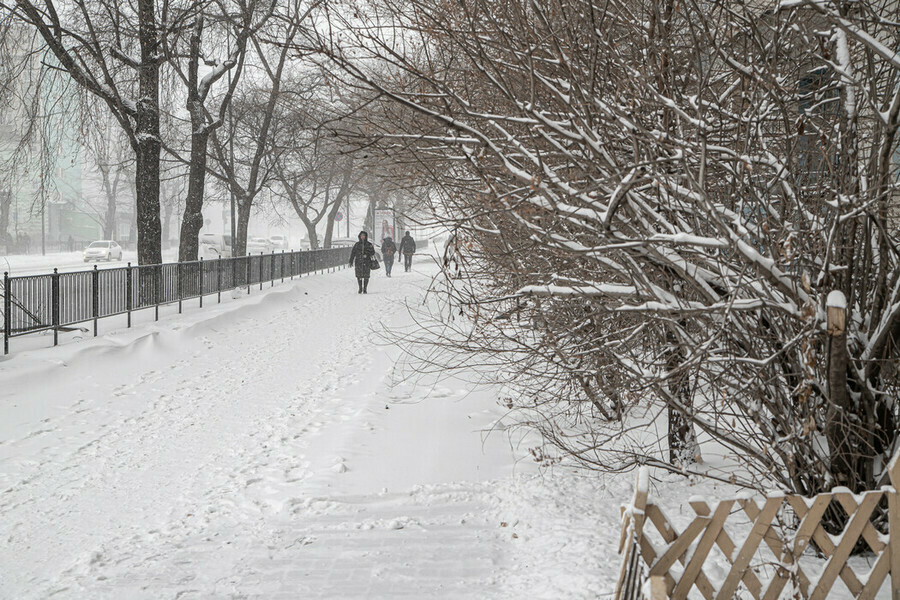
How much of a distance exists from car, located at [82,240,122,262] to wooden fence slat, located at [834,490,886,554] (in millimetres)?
55638

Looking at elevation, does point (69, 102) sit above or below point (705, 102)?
above

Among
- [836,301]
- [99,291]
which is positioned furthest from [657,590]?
[99,291]

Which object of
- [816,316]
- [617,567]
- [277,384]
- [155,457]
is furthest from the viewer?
[277,384]

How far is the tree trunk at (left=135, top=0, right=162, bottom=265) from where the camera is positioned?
18.0 m

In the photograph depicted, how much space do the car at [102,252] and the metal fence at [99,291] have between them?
36668 millimetres

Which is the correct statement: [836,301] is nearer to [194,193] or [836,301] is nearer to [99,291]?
[99,291]

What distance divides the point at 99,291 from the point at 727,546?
1240cm

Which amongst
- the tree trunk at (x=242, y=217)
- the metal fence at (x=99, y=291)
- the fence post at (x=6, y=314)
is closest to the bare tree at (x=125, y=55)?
the metal fence at (x=99, y=291)

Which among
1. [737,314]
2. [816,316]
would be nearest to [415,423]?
[737,314]

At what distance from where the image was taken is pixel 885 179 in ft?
15.2

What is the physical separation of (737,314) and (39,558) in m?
4.41

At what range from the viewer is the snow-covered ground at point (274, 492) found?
→ 5.06 meters

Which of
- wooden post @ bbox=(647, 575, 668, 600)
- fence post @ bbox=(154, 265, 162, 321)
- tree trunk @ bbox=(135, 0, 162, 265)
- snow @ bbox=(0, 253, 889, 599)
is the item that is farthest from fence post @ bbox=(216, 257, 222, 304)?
wooden post @ bbox=(647, 575, 668, 600)

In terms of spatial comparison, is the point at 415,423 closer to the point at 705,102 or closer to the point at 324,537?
the point at 324,537
